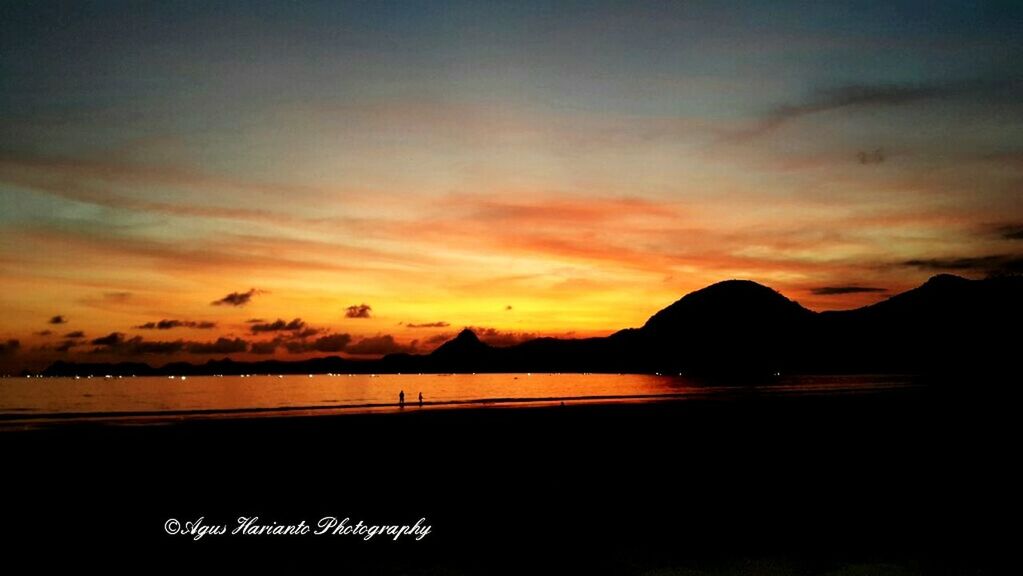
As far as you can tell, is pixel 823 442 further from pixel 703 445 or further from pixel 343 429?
pixel 343 429

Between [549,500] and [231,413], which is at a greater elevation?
[231,413]

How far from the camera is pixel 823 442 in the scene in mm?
27969

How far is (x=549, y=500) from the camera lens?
16906mm

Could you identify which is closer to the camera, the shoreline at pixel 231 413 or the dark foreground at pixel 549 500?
the dark foreground at pixel 549 500

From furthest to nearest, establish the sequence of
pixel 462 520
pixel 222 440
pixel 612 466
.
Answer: pixel 222 440 < pixel 612 466 < pixel 462 520

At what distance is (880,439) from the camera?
28859 millimetres

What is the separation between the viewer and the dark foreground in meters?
11.6

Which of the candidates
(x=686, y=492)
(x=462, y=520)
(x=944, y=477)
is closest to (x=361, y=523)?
(x=462, y=520)

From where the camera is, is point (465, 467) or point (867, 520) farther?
point (465, 467)

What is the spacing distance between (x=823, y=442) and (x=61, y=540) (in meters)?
25.9

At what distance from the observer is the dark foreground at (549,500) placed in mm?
11586

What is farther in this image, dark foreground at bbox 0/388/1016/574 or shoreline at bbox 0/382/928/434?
shoreline at bbox 0/382/928/434

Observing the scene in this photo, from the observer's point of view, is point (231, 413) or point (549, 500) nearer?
point (549, 500)

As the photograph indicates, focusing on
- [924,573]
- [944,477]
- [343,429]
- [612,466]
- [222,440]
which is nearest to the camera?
[924,573]
